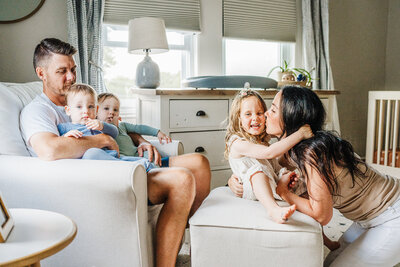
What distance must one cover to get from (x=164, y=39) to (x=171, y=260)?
1.64 meters

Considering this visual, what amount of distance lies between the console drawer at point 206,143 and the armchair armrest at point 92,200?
1.26 m

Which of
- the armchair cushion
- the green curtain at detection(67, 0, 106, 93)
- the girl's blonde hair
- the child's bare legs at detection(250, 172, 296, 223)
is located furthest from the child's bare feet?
the green curtain at detection(67, 0, 106, 93)

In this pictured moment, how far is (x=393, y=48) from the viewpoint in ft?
13.6

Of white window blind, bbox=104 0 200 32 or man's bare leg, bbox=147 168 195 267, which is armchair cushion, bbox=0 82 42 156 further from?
white window blind, bbox=104 0 200 32

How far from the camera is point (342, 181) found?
1277 mm

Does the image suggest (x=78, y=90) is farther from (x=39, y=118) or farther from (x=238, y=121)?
(x=238, y=121)

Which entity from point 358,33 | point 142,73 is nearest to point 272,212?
point 142,73

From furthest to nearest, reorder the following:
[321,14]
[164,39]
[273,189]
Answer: [321,14] → [164,39] → [273,189]

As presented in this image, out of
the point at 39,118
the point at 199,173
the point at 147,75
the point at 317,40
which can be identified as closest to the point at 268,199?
the point at 199,173

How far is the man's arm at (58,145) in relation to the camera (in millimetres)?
1262

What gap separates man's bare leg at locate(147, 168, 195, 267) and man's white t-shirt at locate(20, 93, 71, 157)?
0.49 meters

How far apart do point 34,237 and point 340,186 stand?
1058mm

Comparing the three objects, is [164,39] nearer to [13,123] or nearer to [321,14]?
[13,123]

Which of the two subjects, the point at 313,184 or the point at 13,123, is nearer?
the point at 313,184
